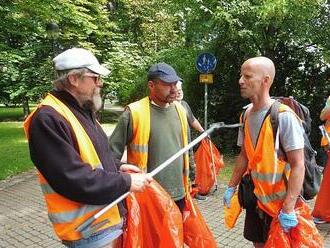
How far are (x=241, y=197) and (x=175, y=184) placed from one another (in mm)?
613

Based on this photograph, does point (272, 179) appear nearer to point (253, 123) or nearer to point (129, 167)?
point (253, 123)

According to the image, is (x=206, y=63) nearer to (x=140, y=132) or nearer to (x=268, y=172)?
(x=140, y=132)

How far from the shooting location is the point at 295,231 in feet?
9.61

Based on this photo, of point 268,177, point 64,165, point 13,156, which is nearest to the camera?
point 64,165

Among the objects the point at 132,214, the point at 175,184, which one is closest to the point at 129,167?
the point at 132,214

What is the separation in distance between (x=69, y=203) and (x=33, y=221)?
14.2 feet

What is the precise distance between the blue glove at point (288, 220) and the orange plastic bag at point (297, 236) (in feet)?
0.14

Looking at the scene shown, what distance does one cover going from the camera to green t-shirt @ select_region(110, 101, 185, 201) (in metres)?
3.60

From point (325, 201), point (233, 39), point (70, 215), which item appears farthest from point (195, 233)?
point (233, 39)

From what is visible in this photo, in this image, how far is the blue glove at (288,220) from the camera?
9.40ft

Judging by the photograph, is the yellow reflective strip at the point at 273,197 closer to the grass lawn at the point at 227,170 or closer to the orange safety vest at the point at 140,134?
the orange safety vest at the point at 140,134

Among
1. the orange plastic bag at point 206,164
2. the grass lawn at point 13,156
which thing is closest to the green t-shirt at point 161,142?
the orange plastic bag at point 206,164

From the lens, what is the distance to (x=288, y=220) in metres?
2.87

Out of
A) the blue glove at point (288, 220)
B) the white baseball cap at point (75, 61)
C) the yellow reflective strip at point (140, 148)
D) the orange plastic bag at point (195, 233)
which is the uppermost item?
the white baseball cap at point (75, 61)
